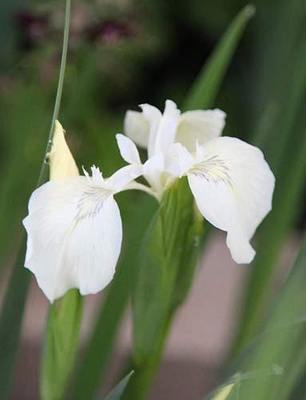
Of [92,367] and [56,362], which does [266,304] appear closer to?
[92,367]

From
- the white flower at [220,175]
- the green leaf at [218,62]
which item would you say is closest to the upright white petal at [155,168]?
the white flower at [220,175]

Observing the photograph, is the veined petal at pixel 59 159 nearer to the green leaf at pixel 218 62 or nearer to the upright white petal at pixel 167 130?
the upright white petal at pixel 167 130

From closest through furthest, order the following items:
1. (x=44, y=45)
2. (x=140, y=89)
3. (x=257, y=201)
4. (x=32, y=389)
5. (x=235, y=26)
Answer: (x=257, y=201) → (x=235, y=26) → (x=44, y=45) → (x=32, y=389) → (x=140, y=89)

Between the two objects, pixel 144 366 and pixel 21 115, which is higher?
pixel 21 115

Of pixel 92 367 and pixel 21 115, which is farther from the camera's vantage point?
pixel 21 115

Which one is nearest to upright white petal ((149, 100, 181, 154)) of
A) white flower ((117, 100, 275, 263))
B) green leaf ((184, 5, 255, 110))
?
white flower ((117, 100, 275, 263))

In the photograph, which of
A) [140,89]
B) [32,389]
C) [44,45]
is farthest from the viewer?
[140,89]

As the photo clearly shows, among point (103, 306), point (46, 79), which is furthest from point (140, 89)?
point (103, 306)
